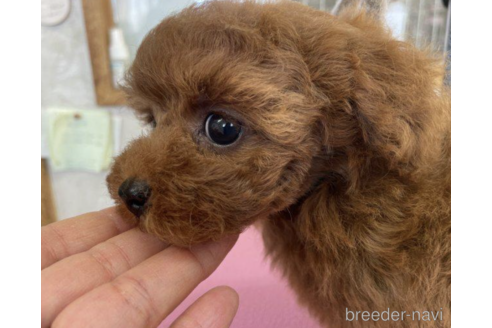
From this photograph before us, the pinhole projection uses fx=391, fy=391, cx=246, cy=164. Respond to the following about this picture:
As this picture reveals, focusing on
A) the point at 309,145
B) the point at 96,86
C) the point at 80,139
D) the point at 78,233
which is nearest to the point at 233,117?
the point at 309,145

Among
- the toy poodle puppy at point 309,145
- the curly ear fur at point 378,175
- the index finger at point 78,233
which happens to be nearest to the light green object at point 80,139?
the index finger at point 78,233

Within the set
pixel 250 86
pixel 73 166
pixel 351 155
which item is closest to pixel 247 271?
pixel 73 166

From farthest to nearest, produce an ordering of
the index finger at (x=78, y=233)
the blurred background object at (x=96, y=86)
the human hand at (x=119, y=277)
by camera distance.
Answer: the blurred background object at (x=96, y=86) < the index finger at (x=78, y=233) < the human hand at (x=119, y=277)

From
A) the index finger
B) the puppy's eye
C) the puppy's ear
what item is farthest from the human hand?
the puppy's ear

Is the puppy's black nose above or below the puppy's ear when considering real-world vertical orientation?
below

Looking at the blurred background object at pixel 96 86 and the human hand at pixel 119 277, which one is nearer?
the human hand at pixel 119 277

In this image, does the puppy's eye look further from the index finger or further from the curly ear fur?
the index finger

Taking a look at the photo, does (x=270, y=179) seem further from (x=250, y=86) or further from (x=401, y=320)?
(x=401, y=320)

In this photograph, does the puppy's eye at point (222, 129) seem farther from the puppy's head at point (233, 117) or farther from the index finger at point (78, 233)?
the index finger at point (78, 233)
